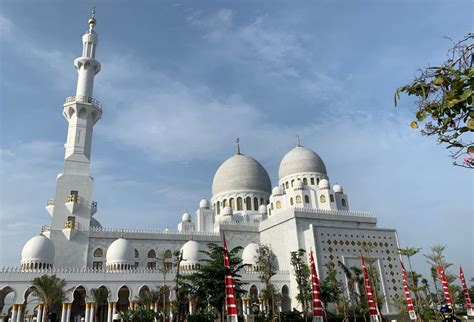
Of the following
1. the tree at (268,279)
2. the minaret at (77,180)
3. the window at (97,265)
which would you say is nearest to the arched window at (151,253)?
the window at (97,265)

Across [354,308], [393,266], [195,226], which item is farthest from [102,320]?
[393,266]

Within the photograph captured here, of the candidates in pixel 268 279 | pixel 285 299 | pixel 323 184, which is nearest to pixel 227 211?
pixel 323 184

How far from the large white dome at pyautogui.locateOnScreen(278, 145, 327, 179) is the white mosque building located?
114mm

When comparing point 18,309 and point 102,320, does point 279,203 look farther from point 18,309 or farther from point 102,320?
point 18,309

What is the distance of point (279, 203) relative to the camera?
37781 millimetres

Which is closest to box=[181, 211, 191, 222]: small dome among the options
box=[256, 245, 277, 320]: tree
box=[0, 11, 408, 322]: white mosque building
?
box=[0, 11, 408, 322]: white mosque building

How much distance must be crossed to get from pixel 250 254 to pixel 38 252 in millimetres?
15978

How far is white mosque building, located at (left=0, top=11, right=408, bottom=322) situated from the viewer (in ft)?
84.4

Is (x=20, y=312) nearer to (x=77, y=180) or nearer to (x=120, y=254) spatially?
(x=120, y=254)

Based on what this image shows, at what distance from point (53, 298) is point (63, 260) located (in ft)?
19.1

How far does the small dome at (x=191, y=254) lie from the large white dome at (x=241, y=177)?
1185 cm

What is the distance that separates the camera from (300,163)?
1580 inches

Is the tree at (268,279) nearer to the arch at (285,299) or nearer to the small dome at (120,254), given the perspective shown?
the arch at (285,299)

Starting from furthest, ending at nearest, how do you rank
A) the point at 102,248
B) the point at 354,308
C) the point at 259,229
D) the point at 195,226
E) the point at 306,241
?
the point at 195,226 → the point at 259,229 → the point at 306,241 → the point at 102,248 → the point at 354,308
